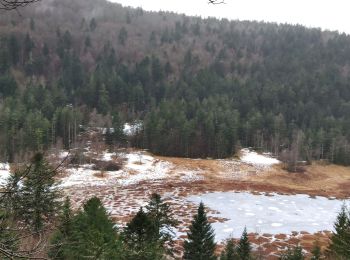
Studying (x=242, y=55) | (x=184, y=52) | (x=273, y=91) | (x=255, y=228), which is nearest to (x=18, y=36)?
(x=184, y=52)

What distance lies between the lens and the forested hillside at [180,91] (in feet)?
274

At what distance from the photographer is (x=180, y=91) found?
423 ft

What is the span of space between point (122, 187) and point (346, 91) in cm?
10740

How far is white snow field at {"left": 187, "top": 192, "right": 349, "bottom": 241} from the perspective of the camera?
39812 mm

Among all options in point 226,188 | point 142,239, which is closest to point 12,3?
point 142,239

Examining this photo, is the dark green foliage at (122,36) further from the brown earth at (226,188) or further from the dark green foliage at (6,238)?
the dark green foliage at (6,238)

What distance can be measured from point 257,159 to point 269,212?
37801 millimetres

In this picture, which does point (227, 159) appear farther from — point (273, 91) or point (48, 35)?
point (48, 35)

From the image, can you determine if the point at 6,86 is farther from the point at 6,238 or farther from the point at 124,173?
the point at 6,238

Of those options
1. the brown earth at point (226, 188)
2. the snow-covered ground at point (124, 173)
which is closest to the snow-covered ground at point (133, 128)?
the snow-covered ground at point (124, 173)

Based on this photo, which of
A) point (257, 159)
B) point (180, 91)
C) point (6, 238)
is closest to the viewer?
point (6, 238)

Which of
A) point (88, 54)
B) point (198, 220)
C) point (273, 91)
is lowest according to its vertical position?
point (198, 220)

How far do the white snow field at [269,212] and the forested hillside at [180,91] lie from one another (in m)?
24.7

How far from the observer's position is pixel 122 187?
57281 millimetres
